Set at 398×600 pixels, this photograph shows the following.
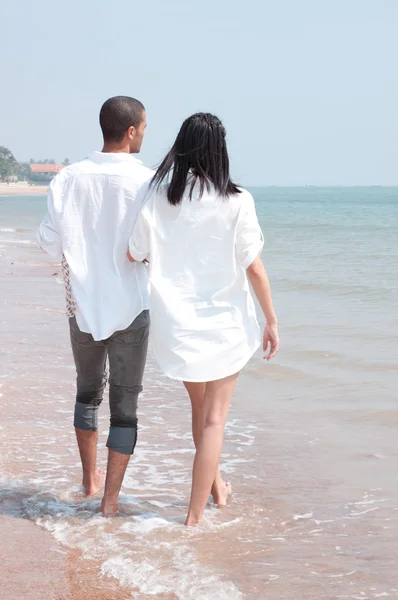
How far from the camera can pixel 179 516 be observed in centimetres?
377

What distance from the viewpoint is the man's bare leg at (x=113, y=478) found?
3.62 m

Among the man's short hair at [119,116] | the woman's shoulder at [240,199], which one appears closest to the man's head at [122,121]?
the man's short hair at [119,116]

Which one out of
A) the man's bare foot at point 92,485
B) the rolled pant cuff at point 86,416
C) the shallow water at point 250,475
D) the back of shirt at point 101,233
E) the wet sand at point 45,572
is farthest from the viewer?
the man's bare foot at point 92,485

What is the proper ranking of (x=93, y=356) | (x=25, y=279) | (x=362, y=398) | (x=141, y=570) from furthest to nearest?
(x=25, y=279)
(x=362, y=398)
(x=93, y=356)
(x=141, y=570)

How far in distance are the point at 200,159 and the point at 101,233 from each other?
517mm

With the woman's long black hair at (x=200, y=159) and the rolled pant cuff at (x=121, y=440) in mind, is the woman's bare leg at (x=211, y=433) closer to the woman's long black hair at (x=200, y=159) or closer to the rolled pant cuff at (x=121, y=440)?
the rolled pant cuff at (x=121, y=440)

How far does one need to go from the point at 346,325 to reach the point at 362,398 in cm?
310

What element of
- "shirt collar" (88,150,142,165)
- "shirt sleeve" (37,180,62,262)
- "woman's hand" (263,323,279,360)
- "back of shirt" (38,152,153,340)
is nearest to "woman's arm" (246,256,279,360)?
"woman's hand" (263,323,279,360)

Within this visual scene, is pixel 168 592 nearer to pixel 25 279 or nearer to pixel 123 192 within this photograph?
pixel 123 192

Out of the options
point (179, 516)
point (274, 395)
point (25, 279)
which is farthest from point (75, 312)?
point (25, 279)

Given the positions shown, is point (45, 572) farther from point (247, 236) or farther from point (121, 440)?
point (247, 236)

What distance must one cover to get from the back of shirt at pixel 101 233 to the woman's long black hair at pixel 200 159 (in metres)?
0.20

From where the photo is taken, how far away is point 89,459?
395 cm

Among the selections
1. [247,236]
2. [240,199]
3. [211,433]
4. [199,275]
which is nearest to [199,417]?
[211,433]
